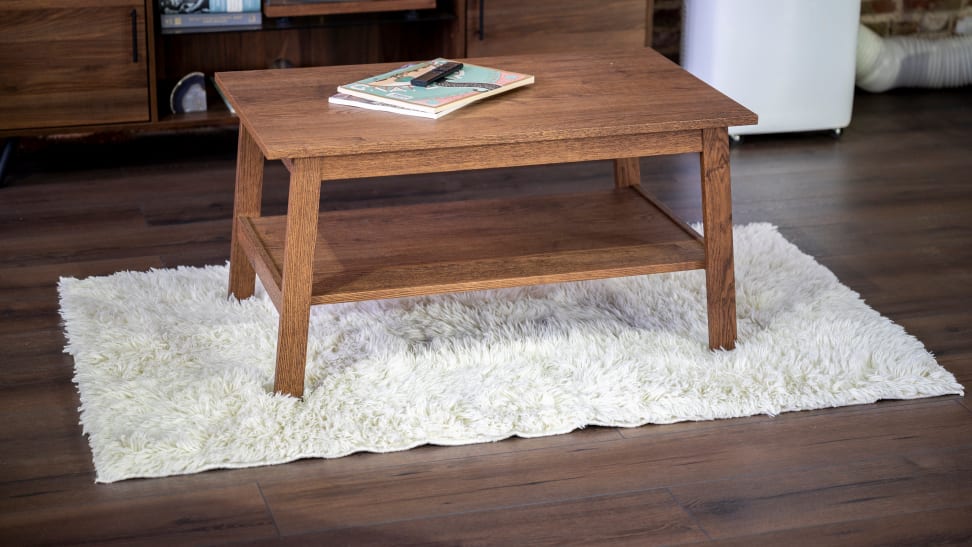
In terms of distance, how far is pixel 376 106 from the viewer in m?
2.15

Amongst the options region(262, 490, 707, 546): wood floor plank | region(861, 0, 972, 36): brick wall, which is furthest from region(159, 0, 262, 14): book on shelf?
region(861, 0, 972, 36): brick wall

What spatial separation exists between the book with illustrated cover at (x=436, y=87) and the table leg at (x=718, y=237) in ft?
1.24

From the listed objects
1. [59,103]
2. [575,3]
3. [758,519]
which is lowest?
[758,519]

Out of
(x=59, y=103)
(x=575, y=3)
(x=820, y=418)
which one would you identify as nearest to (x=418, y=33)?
(x=575, y=3)

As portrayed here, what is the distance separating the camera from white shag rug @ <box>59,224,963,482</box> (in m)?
2.01

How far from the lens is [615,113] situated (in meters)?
2.14

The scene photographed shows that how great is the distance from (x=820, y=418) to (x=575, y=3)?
167 cm

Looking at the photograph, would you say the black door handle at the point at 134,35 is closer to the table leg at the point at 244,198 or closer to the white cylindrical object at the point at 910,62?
the table leg at the point at 244,198

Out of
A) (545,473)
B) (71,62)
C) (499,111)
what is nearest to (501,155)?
(499,111)

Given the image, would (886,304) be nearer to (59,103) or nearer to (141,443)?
(141,443)

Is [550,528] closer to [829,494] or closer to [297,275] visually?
[829,494]

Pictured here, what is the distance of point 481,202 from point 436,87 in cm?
35

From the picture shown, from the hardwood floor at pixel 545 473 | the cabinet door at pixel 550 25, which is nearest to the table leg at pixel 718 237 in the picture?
the hardwood floor at pixel 545 473

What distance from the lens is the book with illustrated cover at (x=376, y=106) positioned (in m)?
2.11
